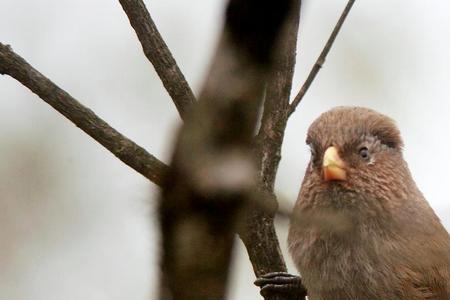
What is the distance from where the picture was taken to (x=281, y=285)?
8.30 ft

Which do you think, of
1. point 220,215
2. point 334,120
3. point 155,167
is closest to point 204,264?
point 220,215

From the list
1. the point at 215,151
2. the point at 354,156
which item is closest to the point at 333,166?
the point at 354,156

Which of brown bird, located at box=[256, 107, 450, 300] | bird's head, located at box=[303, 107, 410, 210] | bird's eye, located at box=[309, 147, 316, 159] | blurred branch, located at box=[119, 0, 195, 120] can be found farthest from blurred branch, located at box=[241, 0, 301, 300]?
bird's eye, located at box=[309, 147, 316, 159]

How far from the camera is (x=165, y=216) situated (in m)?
0.89

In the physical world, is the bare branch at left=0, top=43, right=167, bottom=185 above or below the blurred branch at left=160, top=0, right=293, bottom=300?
above

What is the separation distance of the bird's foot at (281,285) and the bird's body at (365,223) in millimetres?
168

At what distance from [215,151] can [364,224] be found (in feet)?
7.42

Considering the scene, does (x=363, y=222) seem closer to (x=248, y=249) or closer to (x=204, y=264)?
(x=248, y=249)

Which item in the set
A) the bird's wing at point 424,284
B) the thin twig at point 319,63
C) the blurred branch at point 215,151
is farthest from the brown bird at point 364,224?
the blurred branch at point 215,151

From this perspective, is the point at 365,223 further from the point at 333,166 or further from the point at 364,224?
the point at 333,166

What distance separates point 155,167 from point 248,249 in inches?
13.9

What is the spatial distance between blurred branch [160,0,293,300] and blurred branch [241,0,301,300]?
84 centimetres

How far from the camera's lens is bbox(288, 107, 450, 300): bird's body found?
293 centimetres

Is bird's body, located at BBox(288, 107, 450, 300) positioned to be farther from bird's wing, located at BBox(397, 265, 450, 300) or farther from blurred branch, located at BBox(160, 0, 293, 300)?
blurred branch, located at BBox(160, 0, 293, 300)
